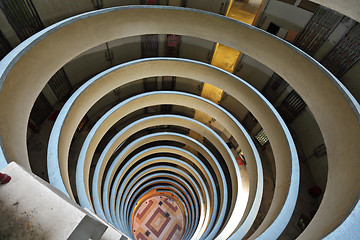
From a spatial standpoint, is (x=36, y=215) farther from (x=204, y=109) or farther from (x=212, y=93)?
(x=212, y=93)

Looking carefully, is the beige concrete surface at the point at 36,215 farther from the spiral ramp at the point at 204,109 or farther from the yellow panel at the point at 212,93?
the yellow panel at the point at 212,93

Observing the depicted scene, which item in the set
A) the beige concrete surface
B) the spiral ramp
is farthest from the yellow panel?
the beige concrete surface

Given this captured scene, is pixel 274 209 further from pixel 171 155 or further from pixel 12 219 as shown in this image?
pixel 171 155

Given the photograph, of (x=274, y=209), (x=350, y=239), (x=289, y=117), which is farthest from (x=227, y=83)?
(x=350, y=239)

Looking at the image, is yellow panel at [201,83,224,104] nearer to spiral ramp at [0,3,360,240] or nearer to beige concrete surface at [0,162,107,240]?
spiral ramp at [0,3,360,240]

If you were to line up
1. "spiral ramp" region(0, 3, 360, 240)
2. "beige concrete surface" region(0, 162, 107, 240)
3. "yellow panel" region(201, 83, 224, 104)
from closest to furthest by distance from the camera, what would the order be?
"beige concrete surface" region(0, 162, 107, 240)
"spiral ramp" region(0, 3, 360, 240)
"yellow panel" region(201, 83, 224, 104)

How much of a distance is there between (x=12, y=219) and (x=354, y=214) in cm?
638

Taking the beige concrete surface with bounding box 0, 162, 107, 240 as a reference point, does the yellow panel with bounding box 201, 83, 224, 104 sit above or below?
above

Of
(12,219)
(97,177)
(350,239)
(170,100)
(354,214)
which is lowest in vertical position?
Answer: (12,219)

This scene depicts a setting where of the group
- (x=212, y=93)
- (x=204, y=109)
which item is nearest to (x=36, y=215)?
(x=204, y=109)

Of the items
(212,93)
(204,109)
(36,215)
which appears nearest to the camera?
(36,215)

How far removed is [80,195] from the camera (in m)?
8.73

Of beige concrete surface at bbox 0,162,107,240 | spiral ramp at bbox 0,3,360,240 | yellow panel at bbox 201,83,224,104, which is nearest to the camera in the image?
beige concrete surface at bbox 0,162,107,240

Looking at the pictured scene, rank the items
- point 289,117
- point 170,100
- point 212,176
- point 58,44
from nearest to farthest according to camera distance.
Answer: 1. point 58,44
2. point 289,117
3. point 170,100
4. point 212,176
